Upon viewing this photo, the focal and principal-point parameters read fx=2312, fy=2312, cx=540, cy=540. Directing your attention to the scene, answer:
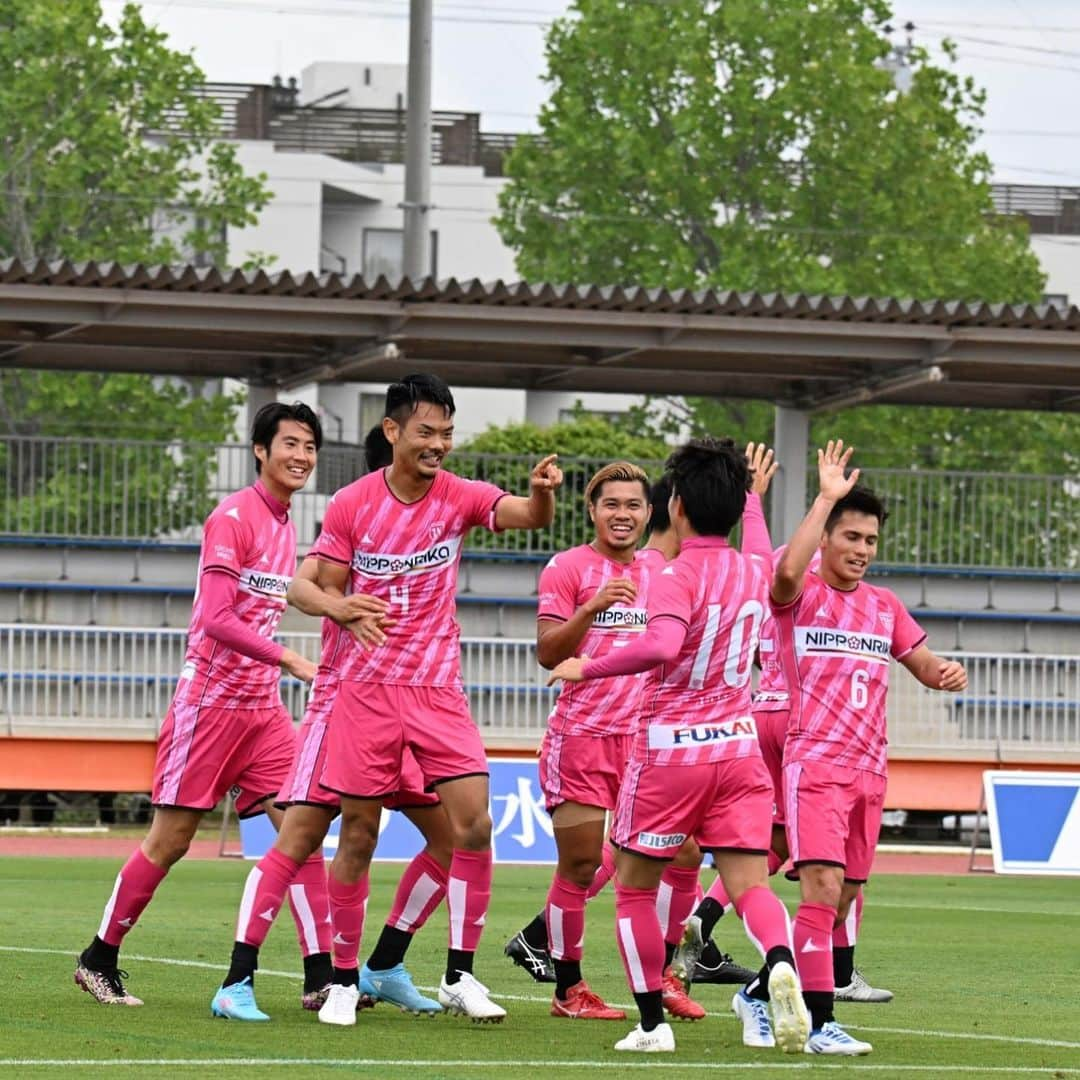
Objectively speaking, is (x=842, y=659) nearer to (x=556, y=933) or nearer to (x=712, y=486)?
(x=712, y=486)

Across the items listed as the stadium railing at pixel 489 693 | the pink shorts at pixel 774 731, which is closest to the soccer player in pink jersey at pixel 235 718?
the pink shorts at pixel 774 731

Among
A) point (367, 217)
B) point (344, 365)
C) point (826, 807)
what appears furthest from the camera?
point (367, 217)

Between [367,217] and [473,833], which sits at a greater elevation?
[367,217]

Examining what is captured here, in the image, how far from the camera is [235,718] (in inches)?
365

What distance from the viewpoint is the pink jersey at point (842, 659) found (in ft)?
28.6

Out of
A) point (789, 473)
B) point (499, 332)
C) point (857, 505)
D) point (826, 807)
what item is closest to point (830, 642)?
point (857, 505)

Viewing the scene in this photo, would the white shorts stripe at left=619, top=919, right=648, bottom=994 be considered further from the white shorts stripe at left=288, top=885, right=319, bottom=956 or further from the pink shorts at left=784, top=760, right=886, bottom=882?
the white shorts stripe at left=288, top=885, right=319, bottom=956

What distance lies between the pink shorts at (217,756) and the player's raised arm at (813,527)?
7.25 feet

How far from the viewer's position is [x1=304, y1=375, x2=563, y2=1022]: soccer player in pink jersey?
8.48 m

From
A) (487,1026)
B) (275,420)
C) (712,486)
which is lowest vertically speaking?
(487,1026)

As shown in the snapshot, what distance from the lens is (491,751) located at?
22.6 metres

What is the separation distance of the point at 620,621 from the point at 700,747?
223 cm

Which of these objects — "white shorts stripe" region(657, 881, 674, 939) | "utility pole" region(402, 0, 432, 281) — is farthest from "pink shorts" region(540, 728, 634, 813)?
"utility pole" region(402, 0, 432, 281)

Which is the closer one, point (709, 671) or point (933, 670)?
point (709, 671)
